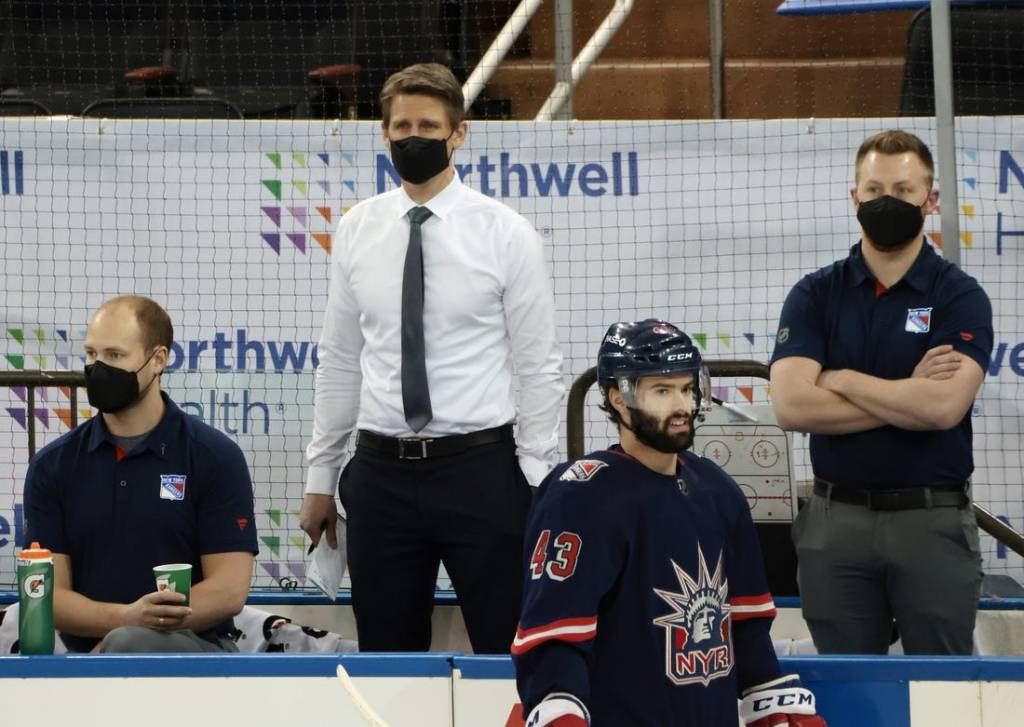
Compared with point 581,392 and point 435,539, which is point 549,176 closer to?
point 581,392

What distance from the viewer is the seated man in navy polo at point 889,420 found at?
3.77 meters

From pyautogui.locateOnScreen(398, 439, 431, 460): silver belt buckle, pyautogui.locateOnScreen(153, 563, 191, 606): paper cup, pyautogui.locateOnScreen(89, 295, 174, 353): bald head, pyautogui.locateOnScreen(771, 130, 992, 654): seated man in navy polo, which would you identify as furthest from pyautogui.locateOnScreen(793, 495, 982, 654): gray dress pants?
pyautogui.locateOnScreen(89, 295, 174, 353): bald head

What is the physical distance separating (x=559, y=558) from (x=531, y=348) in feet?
4.26

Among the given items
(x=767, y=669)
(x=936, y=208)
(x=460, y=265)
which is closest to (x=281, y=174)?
(x=460, y=265)

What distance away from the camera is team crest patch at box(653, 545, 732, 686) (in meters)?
2.88

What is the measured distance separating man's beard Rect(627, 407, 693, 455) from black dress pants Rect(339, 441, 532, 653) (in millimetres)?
1070

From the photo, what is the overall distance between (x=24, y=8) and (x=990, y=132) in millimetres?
5216

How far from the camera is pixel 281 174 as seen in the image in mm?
5938

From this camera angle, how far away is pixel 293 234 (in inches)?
233

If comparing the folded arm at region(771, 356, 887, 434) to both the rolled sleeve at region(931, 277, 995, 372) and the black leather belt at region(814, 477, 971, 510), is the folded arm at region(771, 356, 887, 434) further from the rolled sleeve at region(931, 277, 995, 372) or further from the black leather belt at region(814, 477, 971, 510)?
the rolled sleeve at region(931, 277, 995, 372)

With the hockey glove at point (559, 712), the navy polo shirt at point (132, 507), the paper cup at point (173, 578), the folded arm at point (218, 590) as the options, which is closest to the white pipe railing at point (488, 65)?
the navy polo shirt at point (132, 507)

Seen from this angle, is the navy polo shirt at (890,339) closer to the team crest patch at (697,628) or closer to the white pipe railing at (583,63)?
the team crest patch at (697,628)

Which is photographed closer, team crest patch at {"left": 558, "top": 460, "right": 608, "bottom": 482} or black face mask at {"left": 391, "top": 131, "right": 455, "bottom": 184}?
team crest patch at {"left": 558, "top": 460, "right": 608, "bottom": 482}

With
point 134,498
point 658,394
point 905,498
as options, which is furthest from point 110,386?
point 905,498
